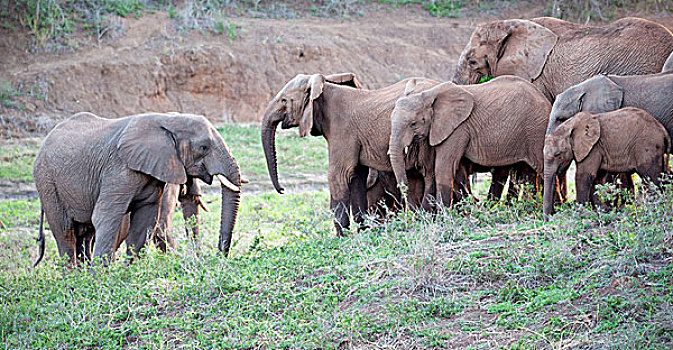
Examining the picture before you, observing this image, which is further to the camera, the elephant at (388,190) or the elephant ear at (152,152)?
the elephant at (388,190)

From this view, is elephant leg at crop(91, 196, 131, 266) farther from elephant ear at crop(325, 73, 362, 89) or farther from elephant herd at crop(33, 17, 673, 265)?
elephant ear at crop(325, 73, 362, 89)

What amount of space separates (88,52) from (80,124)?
15.1m

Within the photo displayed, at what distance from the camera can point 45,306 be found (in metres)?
7.43

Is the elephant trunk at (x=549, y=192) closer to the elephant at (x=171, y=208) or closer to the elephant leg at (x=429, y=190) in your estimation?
the elephant leg at (x=429, y=190)

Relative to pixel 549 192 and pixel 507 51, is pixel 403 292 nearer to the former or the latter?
pixel 549 192

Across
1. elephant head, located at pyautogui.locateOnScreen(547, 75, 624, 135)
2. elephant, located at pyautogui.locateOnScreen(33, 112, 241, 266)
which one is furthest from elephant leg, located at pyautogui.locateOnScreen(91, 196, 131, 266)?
elephant head, located at pyautogui.locateOnScreen(547, 75, 624, 135)

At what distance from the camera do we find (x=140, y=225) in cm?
900

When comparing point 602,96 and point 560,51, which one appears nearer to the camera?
point 602,96

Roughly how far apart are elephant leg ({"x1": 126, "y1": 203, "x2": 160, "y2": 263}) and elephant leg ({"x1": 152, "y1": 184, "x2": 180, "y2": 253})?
1.46 feet

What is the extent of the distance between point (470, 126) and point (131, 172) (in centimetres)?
366

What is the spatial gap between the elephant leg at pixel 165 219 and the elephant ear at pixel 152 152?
0.95 m

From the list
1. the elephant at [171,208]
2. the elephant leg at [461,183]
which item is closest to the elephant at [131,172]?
the elephant at [171,208]

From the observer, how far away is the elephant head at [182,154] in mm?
8680

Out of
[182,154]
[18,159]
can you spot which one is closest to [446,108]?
[182,154]
